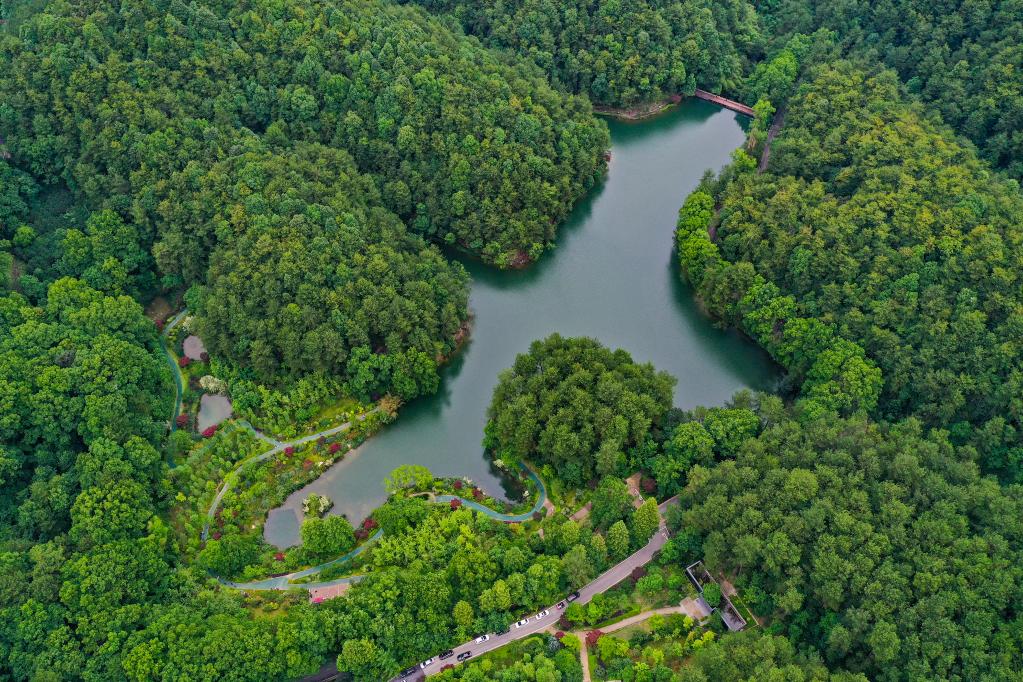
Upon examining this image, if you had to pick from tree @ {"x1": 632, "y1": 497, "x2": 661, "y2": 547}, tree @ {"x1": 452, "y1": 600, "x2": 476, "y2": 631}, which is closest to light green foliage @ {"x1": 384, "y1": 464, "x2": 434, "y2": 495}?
tree @ {"x1": 452, "y1": 600, "x2": 476, "y2": 631}

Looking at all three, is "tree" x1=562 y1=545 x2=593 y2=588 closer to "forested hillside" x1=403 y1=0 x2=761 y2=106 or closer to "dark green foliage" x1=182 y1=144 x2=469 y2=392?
"dark green foliage" x1=182 y1=144 x2=469 y2=392

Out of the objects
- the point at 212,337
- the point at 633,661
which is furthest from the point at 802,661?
the point at 212,337

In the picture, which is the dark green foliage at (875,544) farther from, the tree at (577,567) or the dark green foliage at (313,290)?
the dark green foliage at (313,290)

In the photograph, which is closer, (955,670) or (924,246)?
(955,670)

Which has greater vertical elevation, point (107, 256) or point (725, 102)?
point (725, 102)

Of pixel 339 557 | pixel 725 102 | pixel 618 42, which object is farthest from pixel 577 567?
pixel 725 102

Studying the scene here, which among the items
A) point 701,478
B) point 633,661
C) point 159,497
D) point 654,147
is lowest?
point 159,497

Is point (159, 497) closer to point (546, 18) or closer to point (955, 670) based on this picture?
point (955, 670)

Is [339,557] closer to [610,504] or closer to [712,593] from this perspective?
[610,504]
